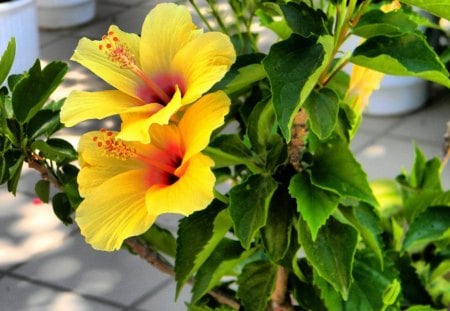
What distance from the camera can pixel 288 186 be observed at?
1.25 m

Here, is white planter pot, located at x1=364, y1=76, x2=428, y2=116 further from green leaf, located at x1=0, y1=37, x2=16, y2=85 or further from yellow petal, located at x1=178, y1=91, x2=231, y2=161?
yellow petal, located at x1=178, y1=91, x2=231, y2=161

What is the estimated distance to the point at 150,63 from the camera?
42.6 inches

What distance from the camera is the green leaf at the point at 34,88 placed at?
124 cm

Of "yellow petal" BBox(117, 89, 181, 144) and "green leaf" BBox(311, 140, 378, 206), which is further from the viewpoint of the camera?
"green leaf" BBox(311, 140, 378, 206)

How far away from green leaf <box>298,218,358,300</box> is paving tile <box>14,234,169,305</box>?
1.69m

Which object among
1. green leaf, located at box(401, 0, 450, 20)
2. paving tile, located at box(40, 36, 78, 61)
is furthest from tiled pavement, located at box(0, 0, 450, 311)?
green leaf, located at box(401, 0, 450, 20)

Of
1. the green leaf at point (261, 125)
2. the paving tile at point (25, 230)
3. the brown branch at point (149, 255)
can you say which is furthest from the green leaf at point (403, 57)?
the paving tile at point (25, 230)

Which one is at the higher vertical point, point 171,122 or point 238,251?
point 171,122

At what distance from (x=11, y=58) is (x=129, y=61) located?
0.20m

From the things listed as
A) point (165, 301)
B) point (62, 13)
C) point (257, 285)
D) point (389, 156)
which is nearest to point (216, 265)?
point (257, 285)

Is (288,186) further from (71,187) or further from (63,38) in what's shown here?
(63,38)

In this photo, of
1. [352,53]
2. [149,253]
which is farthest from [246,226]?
[149,253]

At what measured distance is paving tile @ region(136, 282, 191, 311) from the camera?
2.81 m

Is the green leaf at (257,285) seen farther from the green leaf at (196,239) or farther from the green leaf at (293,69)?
the green leaf at (293,69)
